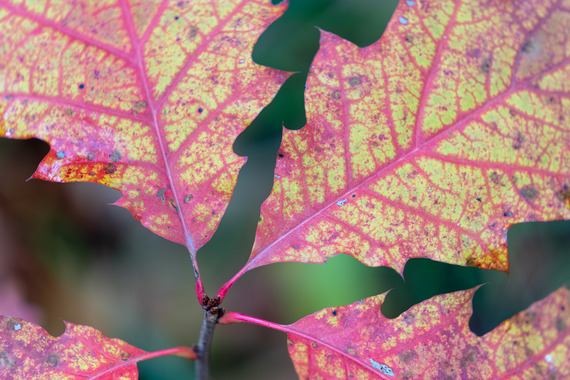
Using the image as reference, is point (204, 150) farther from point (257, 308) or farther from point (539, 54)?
point (257, 308)

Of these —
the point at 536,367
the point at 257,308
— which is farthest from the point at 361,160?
the point at 257,308

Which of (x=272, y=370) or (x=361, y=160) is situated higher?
(x=361, y=160)

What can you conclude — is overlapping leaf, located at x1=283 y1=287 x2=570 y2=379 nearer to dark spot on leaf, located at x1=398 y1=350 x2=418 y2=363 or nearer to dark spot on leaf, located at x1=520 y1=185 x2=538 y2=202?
dark spot on leaf, located at x1=398 y1=350 x2=418 y2=363

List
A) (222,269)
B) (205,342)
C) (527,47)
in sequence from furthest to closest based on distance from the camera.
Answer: (222,269)
(205,342)
(527,47)

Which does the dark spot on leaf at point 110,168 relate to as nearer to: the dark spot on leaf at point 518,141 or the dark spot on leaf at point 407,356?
the dark spot on leaf at point 407,356

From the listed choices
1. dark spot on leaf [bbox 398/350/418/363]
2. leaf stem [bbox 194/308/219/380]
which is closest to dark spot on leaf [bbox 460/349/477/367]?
dark spot on leaf [bbox 398/350/418/363]

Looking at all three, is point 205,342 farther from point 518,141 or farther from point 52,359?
point 518,141

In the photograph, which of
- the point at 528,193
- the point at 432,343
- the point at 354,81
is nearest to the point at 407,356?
the point at 432,343
